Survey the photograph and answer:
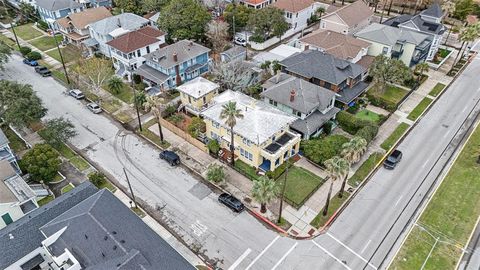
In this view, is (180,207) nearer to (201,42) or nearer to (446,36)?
(201,42)

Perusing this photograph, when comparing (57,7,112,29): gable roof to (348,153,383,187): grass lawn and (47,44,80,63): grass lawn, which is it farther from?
(348,153,383,187): grass lawn

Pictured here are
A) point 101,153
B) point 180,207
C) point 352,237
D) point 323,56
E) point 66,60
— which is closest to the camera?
point 352,237

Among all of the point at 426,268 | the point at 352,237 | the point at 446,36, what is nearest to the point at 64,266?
the point at 352,237

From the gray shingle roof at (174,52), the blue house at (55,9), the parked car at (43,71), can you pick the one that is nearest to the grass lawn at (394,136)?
the gray shingle roof at (174,52)

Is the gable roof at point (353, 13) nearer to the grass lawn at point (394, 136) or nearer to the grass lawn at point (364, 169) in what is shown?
the grass lawn at point (394, 136)

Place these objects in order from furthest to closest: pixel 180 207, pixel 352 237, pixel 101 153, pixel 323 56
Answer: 1. pixel 323 56
2. pixel 101 153
3. pixel 180 207
4. pixel 352 237

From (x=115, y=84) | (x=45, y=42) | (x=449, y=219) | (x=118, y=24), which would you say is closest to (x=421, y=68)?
(x=449, y=219)

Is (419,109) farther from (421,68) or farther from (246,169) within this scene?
(246,169)
